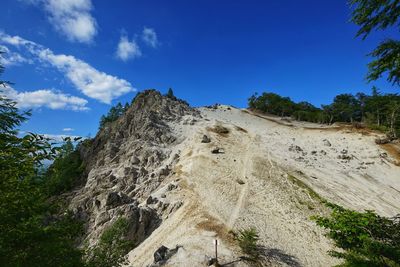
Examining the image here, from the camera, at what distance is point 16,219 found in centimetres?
791

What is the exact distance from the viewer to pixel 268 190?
33406mm

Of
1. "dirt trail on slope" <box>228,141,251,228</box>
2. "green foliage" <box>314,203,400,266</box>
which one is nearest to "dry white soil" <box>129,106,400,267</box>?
"dirt trail on slope" <box>228,141,251,228</box>

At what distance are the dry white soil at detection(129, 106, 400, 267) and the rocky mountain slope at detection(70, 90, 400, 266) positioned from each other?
122 millimetres

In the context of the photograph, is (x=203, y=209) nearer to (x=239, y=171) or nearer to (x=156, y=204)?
(x=156, y=204)

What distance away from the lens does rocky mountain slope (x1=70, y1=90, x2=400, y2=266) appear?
963 inches

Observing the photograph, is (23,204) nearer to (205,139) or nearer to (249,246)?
(249,246)

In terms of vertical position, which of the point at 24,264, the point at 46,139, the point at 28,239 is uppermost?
the point at 46,139

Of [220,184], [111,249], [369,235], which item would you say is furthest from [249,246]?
[369,235]

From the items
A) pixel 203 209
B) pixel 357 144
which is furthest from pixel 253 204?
pixel 357 144

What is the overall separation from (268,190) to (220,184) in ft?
19.4

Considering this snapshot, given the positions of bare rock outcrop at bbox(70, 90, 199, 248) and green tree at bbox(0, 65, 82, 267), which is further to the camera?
bare rock outcrop at bbox(70, 90, 199, 248)

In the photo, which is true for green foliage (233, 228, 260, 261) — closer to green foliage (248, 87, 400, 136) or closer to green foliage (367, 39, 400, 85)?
green foliage (367, 39, 400, 85)

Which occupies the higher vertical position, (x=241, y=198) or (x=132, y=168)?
(x=132, y=168)

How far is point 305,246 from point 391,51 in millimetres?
19948
